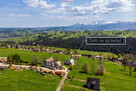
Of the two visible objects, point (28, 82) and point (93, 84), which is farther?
point (93, 84)

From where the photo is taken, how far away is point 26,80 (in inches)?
2248

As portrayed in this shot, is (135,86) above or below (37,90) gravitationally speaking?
below

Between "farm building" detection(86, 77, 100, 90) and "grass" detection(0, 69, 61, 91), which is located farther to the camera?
"farm building" detection(86, 77, 100, 90)

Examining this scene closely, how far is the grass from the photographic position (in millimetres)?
50375

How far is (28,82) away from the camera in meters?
55.5

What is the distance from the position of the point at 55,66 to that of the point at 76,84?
29.2 metres

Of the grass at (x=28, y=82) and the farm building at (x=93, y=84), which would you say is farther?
the farm building at (x=93, y=84)

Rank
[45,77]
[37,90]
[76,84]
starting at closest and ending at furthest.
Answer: [37,90] → [76,84] → [45,77]

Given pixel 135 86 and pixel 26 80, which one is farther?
pixel 135 86

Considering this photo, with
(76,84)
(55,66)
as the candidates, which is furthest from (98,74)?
(55,66)

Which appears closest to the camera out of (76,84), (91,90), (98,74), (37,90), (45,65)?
(37,90)

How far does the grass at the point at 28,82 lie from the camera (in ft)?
165

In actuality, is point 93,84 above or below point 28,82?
below

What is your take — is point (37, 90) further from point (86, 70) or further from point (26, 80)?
point (86, 70)
